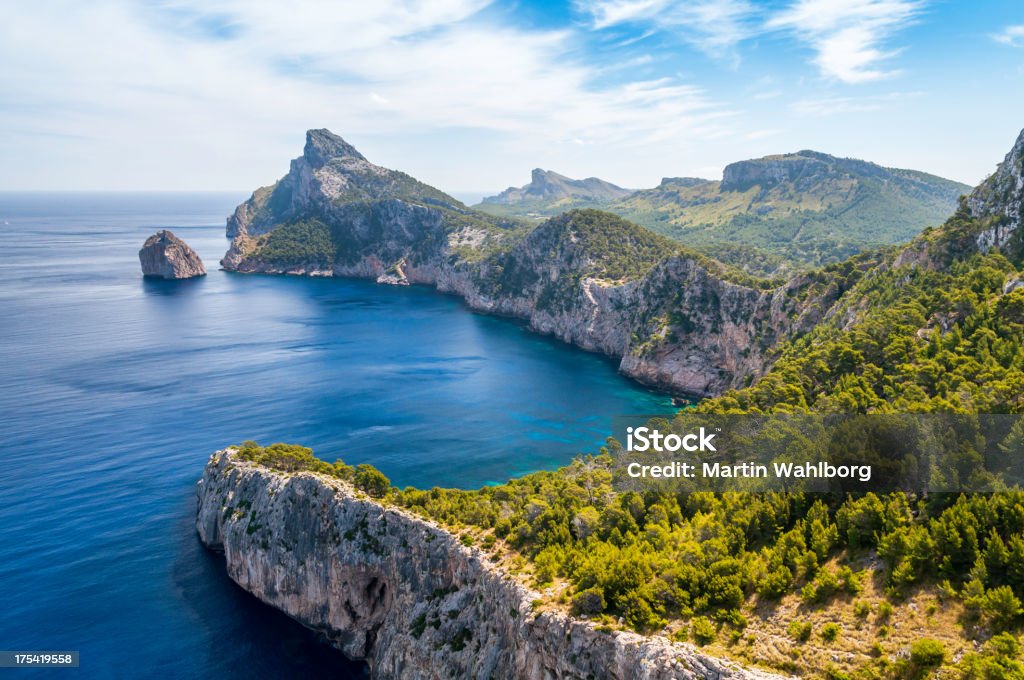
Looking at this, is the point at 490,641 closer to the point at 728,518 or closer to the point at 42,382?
the point at 728,518

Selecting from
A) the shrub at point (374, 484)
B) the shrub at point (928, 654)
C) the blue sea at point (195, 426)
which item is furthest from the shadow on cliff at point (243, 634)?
the shrub at point (928, 654)

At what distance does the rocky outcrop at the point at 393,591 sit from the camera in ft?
102

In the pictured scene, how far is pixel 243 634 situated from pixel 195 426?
155 feet

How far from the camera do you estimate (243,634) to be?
50.0 metres

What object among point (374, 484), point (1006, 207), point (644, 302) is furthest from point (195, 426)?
point (1006, 207)

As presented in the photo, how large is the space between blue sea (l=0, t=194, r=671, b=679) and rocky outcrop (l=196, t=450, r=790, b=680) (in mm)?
3167

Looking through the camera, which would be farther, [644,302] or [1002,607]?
[644,302]

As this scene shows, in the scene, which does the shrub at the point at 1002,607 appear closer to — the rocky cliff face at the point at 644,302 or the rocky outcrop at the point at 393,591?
the rocky outcrop at the point at 393,591

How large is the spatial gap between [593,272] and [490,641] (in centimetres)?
12314

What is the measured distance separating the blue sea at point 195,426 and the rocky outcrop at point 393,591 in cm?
317

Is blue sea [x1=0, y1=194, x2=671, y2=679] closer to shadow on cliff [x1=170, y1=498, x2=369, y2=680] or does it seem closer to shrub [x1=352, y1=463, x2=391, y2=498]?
shadow on cliff [x1=170, y1=498, x2=369, y2=680]

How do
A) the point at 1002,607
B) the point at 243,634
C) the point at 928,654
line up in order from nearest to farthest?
the point at 928,654 < the point at 1002,607 < the point at 243,634

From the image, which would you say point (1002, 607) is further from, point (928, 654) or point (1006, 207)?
point (1006, 207)

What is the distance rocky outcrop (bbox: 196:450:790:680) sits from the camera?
31106 millimetres
